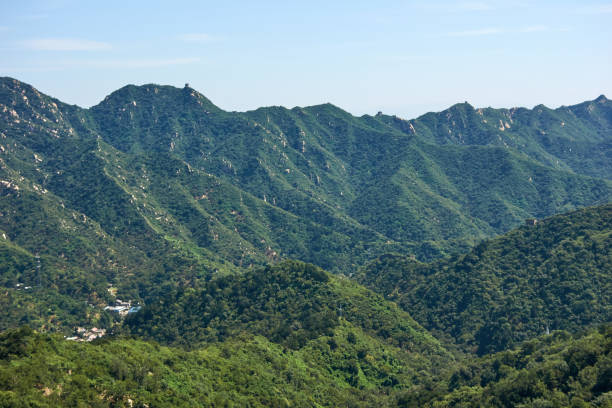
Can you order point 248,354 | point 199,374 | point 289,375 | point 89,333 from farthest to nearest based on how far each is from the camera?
point 89,333
point 248,354
point 289,375
point 199,374

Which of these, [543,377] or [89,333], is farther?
[89,333]

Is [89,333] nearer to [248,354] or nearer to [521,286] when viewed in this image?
[248,354]

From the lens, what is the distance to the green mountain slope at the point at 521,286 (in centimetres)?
14600

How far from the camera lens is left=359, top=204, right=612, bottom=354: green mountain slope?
146000 millimetres

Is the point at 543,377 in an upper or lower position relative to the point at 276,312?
upper

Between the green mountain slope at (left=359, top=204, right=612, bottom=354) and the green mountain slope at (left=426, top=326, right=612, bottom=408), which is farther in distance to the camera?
the green mountain slope at (left=359, top=204, right=612, bottom=354)

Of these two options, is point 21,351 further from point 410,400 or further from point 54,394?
point 410,400

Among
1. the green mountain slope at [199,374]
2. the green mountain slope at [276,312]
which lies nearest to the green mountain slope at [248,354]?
the green mountain slope at [199,374]

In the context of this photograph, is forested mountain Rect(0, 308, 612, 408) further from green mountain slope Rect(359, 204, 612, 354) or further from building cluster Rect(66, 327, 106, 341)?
building cluster Rect(66, 327, 106, 341)

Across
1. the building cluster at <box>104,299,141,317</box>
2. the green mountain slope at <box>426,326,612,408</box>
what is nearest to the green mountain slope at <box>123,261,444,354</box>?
the green mountain slope at <box>426,326,612,408</box>

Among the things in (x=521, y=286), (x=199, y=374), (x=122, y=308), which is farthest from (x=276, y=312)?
(x=122, y=308)

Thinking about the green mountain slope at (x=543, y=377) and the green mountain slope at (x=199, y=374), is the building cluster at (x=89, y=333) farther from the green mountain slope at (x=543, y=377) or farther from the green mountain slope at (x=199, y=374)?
the green mountain slope at (x=543, y=377)

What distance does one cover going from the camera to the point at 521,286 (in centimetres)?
16188

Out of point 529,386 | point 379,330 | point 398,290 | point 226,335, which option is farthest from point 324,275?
point 529,386
